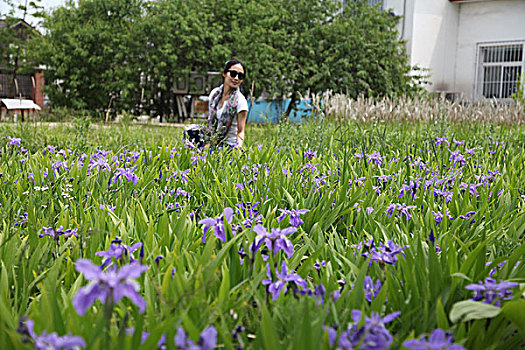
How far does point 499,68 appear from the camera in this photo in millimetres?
20234

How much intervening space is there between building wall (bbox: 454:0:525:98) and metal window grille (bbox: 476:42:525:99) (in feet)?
1.05

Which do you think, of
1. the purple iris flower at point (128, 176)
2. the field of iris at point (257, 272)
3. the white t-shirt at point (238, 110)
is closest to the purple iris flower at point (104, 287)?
the field of iris at point (257, 272)

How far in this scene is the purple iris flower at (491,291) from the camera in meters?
1.23

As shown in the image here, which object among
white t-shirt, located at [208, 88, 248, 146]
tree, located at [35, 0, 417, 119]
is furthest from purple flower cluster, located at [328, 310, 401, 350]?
tree, located at [35, 0, 417, 119]

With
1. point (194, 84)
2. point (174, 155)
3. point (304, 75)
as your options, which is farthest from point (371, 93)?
point (174, 155)

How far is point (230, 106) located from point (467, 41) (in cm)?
1797

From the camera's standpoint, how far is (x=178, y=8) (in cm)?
1541

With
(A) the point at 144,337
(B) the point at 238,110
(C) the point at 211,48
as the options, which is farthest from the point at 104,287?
(C) the point at 211,48

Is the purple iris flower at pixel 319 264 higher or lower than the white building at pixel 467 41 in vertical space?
lower

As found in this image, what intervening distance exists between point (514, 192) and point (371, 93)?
13.5 m

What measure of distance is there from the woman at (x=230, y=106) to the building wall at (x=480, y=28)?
51.9 feet

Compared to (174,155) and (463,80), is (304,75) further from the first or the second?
(174,155)

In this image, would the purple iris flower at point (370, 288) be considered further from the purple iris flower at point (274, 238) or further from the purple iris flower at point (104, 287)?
the purple iris flower at point (104, 287)

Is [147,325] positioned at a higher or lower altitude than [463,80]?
lower
